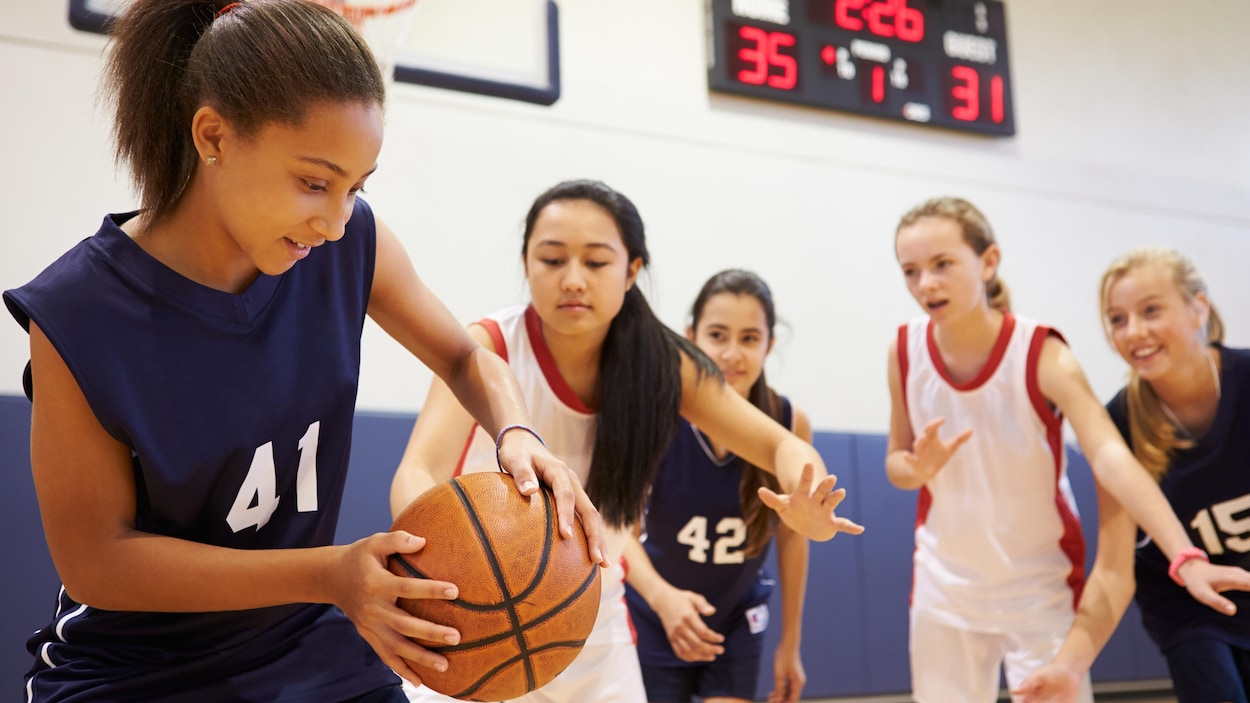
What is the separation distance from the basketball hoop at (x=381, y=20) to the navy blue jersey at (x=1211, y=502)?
3004mm

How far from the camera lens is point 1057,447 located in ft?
11.1

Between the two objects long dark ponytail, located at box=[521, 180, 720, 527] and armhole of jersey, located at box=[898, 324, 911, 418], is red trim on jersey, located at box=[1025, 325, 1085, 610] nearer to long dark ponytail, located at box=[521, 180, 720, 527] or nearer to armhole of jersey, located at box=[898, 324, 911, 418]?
armhole of jersey, located at box=[898, 324, 911, 418]

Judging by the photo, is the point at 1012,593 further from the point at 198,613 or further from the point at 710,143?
the point at 710,143

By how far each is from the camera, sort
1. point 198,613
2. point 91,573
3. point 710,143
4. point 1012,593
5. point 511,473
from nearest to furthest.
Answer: point 91,573
point 198,613
point 511,473
point 1012,593
point 710,143

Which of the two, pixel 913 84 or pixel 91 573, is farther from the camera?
pixel 913 84

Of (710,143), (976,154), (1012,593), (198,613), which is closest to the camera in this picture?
(198,613)

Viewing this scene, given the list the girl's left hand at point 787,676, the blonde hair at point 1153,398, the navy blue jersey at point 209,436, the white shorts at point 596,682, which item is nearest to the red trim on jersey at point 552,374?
the white shorts at point 596,682

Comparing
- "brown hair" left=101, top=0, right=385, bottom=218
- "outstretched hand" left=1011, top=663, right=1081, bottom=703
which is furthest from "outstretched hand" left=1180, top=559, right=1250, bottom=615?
"brown hair" left=101, top=0, right=385, bottom=218

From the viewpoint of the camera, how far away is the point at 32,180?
4.25 meters

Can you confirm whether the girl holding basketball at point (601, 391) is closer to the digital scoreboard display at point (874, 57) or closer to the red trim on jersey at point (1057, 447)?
the red trim on jersey at point (1057, 447)

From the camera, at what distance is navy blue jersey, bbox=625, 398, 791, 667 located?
3549 millimetres

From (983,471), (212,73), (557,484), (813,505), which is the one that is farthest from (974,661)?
(212,73)

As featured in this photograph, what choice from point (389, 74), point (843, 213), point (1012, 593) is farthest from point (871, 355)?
point (389, 74)

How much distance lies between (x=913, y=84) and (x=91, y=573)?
18.2ft
